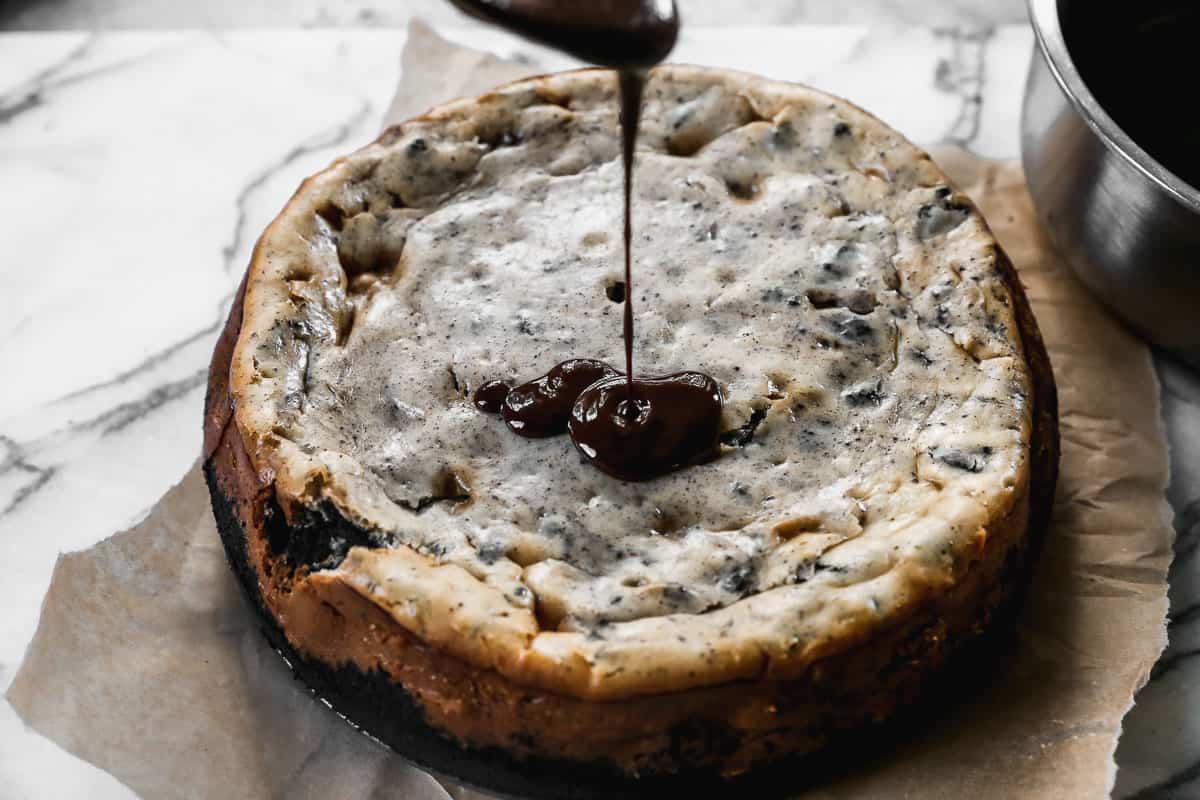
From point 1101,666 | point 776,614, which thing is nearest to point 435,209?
point 776,614

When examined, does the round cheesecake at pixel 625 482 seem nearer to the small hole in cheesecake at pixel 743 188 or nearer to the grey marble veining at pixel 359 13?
the small hole in cheesecake at pixel 743 188

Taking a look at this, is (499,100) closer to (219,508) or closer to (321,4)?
(219,508)

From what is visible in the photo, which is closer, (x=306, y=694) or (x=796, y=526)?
(x=796, y=526)

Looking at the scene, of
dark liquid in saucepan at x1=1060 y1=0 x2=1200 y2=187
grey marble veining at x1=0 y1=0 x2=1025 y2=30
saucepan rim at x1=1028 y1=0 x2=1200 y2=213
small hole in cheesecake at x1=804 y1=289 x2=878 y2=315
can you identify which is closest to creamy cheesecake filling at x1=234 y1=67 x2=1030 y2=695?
small hole in cheesecake at x1=804 y1=289 x2=878 y2=315

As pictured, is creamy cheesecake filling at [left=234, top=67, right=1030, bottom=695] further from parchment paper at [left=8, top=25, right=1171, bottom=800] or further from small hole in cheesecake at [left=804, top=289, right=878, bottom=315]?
parchment paper at [left=8, top=25, right=1171, bottom=800]

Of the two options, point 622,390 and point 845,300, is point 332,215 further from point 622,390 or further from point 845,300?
point 845,300

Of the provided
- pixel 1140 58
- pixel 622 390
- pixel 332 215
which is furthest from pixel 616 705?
pixel 1140 58

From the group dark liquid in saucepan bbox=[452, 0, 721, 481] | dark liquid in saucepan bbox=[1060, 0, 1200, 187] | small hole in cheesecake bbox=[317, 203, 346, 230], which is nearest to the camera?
dark liquid in saucepan bbox=[452, 0, 721, 481]

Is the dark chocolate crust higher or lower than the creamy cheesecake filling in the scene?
lower
